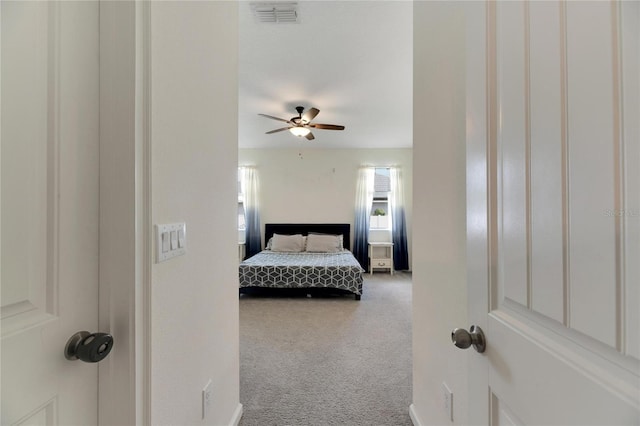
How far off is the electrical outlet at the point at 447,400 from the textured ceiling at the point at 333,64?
2.16 m

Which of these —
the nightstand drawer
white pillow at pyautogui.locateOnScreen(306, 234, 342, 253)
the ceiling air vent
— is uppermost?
the ceiling air vent

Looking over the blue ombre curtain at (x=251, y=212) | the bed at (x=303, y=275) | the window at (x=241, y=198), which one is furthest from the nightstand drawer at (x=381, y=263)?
the window at (x=241, y=198)

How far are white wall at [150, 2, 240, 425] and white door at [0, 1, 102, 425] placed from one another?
148 mm

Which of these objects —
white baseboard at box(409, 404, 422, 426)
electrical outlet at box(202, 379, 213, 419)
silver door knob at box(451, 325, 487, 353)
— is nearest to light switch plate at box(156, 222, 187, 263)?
electrical outlet at box(202, 379, 213, 419)

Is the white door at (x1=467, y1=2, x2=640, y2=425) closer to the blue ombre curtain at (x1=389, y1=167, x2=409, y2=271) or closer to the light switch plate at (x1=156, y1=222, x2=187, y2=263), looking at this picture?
the light switch plate at (x1=156, y1=222, x2=187, y2=263)

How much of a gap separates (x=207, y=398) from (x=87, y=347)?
0.75 metres

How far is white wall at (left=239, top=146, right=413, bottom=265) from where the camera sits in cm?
550

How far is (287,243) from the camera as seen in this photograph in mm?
5043

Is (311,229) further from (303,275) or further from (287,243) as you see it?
(303,275)

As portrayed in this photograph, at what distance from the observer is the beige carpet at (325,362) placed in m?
1.61

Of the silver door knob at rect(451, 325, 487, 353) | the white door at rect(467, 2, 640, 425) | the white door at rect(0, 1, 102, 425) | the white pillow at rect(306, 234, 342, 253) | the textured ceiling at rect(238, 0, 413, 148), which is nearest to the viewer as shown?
the white door at rect(467, 2, 640, 425)

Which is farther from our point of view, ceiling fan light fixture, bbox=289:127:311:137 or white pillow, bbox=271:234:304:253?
white pillow, bbox=271:234:304:253

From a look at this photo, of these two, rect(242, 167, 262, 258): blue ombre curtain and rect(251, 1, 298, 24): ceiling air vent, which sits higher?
rect(251, 1, 298, 24): ceiling air vent

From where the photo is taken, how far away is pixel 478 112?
67 centimetres
